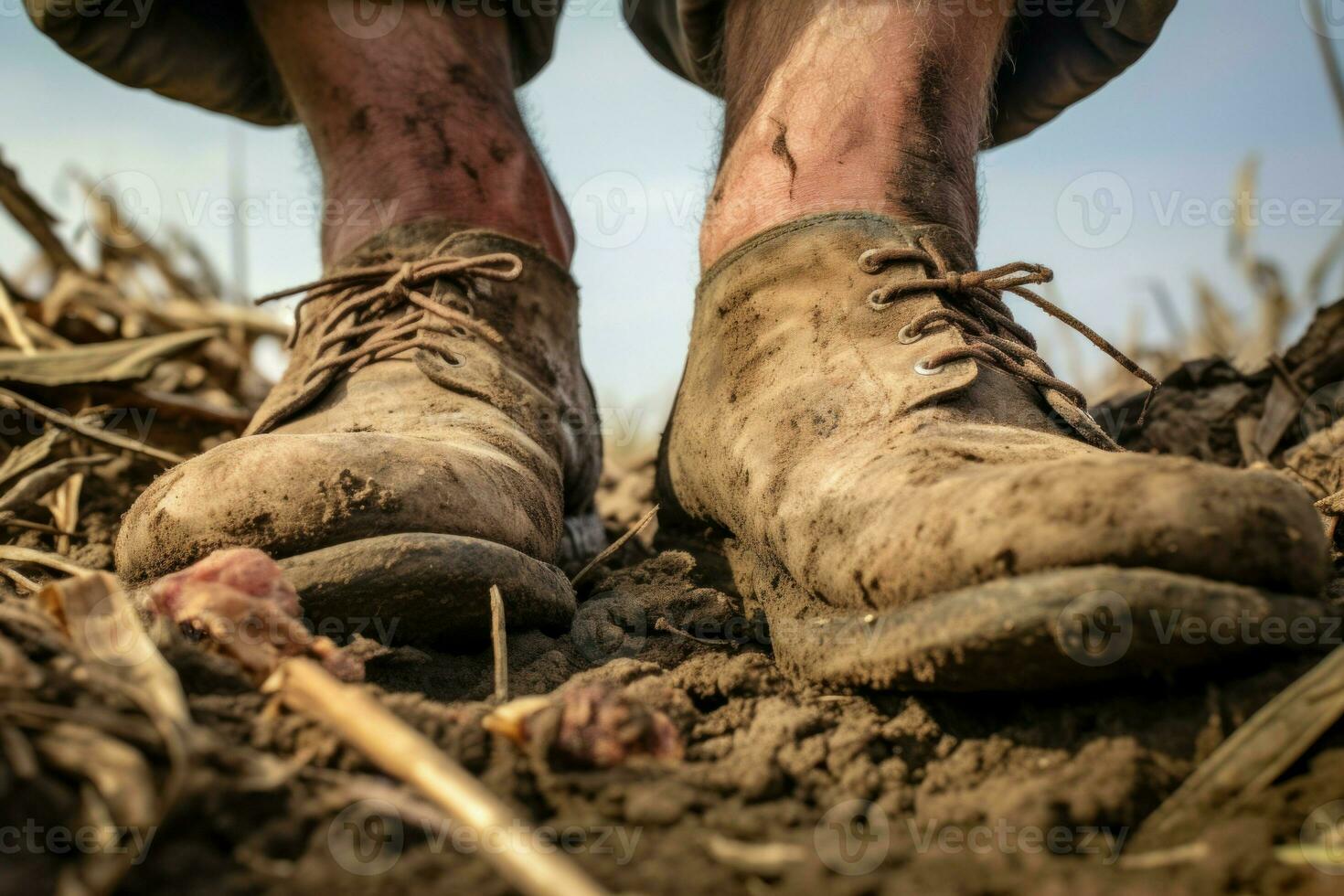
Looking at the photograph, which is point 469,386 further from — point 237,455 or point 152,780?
point 152,780

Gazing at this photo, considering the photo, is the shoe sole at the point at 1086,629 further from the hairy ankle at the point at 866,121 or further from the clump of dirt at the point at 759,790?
the hairy ankle at the point at 866,121

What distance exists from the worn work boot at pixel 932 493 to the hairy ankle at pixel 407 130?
0.46 m

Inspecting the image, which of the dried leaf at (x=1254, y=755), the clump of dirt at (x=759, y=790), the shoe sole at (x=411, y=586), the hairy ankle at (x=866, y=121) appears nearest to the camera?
the clump of dirt at (x=759, y=790)

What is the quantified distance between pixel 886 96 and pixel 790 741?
98 centimetres

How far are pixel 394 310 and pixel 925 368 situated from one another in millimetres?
885

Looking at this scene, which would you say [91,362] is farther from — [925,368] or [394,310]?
[925,368]

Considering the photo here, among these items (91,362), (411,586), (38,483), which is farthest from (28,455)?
(411,586)

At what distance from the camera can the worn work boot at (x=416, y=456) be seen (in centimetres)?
112

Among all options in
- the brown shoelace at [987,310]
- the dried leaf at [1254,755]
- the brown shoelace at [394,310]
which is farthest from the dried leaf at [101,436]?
the dried leaf at [1254,755]

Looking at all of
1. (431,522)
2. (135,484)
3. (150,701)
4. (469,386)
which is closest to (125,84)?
(135,484)

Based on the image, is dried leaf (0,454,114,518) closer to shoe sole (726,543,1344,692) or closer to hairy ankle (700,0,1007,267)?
hairy ankle (700,0,1007,267)

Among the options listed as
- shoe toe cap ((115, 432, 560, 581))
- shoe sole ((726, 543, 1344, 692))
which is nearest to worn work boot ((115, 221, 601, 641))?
shoe toe cap ((115, 432, 560, 581))

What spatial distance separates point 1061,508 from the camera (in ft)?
2.85

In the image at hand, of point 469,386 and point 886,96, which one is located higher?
point 886,96
